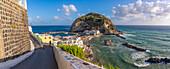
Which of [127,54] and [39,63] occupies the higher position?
[39,63]

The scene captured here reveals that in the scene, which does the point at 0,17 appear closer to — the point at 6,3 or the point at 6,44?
the point at 6,3

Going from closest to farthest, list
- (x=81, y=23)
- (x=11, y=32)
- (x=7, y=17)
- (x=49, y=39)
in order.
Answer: (x=7, y=17) < (x=11, y=32) < (x=49, y=39) < (x=81, y=23)

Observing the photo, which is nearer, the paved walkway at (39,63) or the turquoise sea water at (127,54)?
the paved walkway at (39,63)

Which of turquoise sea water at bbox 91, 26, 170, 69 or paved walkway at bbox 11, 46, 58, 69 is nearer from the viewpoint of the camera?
paved walkway at bbox 11, 46, 58, 69

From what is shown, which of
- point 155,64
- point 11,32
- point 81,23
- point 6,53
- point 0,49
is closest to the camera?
point 0,49

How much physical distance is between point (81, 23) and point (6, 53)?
370ft

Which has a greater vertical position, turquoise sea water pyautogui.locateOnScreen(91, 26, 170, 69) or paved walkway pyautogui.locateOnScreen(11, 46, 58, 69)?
paved walkway pyautogui.locateOnScreen(11, 46, 58, 69)

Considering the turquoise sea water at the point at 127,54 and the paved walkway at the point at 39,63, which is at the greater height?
the paved walkway at the point at 39,63

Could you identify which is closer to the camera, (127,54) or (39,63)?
(39,63)

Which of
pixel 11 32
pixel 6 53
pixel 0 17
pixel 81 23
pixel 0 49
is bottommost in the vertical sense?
pixel 6 53

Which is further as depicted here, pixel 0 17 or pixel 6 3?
pixel 6 3

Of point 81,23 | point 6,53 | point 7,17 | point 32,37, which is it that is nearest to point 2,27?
point 7,17

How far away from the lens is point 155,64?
20109 mm

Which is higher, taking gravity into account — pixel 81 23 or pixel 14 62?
pixel 81 23
